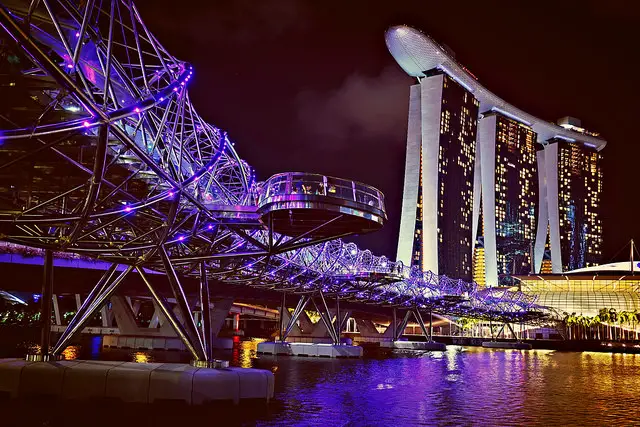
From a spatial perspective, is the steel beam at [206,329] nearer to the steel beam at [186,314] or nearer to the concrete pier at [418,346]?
the steel beam at [186,314]

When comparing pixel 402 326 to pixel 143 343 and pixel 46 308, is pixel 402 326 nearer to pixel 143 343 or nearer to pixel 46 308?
pixel 143 343

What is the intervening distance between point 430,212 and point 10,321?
12157 centimetres

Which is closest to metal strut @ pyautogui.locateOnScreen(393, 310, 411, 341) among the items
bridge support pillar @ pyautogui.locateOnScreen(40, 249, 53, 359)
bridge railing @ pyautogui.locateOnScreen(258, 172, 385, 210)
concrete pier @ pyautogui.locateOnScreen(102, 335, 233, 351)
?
concrete pier @ pyautogui.locateOnScreen(102, 335, 233, 351)

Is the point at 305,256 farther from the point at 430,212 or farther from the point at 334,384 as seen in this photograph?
the point at 430,212

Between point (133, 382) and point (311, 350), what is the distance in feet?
141

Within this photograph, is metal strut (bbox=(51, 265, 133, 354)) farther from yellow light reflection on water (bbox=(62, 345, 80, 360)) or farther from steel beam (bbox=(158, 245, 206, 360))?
yellow light reflection on water (bbox=(62, 345, 80, 360))

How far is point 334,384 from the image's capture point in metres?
33.2

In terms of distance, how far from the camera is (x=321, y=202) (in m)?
21.7

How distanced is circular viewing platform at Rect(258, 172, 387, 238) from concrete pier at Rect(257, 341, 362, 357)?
41.8 meters

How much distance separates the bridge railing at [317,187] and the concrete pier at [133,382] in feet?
22.6

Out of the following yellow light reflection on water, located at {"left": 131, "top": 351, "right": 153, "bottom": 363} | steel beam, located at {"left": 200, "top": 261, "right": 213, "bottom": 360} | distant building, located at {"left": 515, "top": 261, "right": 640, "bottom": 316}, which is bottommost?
yellow light reflection on water, located at {"left": 131, "top": 351, "right": 153, "bottom": 363}

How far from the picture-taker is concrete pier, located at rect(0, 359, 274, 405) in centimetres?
2269

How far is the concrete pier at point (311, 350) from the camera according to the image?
209ft

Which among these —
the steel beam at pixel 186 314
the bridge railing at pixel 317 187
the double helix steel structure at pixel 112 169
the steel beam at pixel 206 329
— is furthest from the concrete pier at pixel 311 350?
the bridge railing at pixel 317 187
